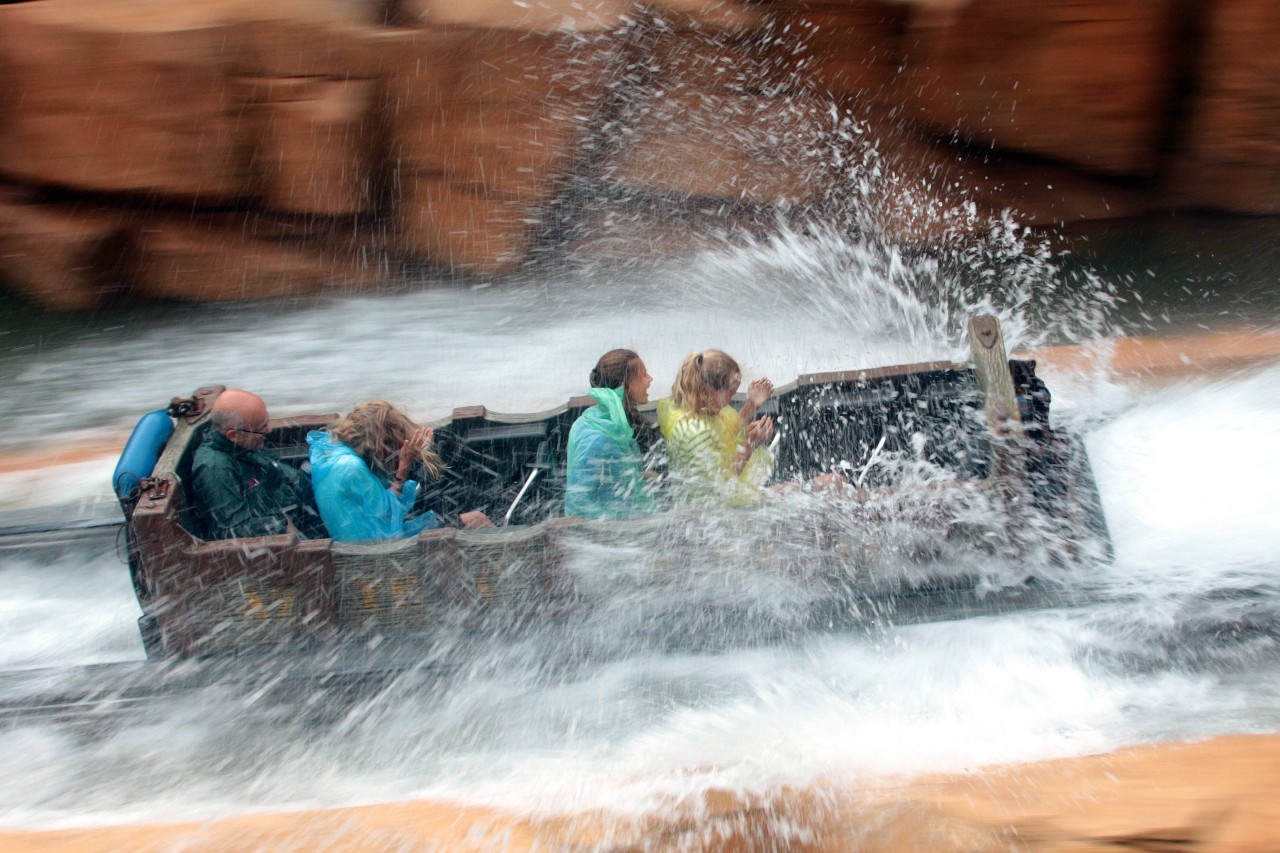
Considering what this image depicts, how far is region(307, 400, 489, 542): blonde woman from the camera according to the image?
418 cm

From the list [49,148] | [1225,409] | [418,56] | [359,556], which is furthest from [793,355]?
[49,148]

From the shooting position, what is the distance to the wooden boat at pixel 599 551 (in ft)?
13.3

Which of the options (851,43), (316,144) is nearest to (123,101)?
(316,144)

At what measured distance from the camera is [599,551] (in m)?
4.11

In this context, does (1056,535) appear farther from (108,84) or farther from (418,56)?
(108,84)

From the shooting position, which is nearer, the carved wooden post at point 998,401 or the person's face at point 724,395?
the carved wooden post at point 998,401

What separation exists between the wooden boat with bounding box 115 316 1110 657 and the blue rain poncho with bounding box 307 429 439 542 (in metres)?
0.16

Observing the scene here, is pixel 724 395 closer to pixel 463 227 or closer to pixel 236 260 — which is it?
pixel 463 227

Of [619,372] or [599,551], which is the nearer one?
[599,551]

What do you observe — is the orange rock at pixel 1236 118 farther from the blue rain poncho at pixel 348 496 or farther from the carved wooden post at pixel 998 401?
the blue rain poncho at pixel 348 496

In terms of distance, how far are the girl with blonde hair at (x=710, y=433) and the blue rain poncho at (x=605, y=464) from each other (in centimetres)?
18

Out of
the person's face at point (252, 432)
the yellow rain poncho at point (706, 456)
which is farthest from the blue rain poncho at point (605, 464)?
the person's face at point (252, 432)

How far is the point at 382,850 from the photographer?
349cm

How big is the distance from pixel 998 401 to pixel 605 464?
5.58 ft
